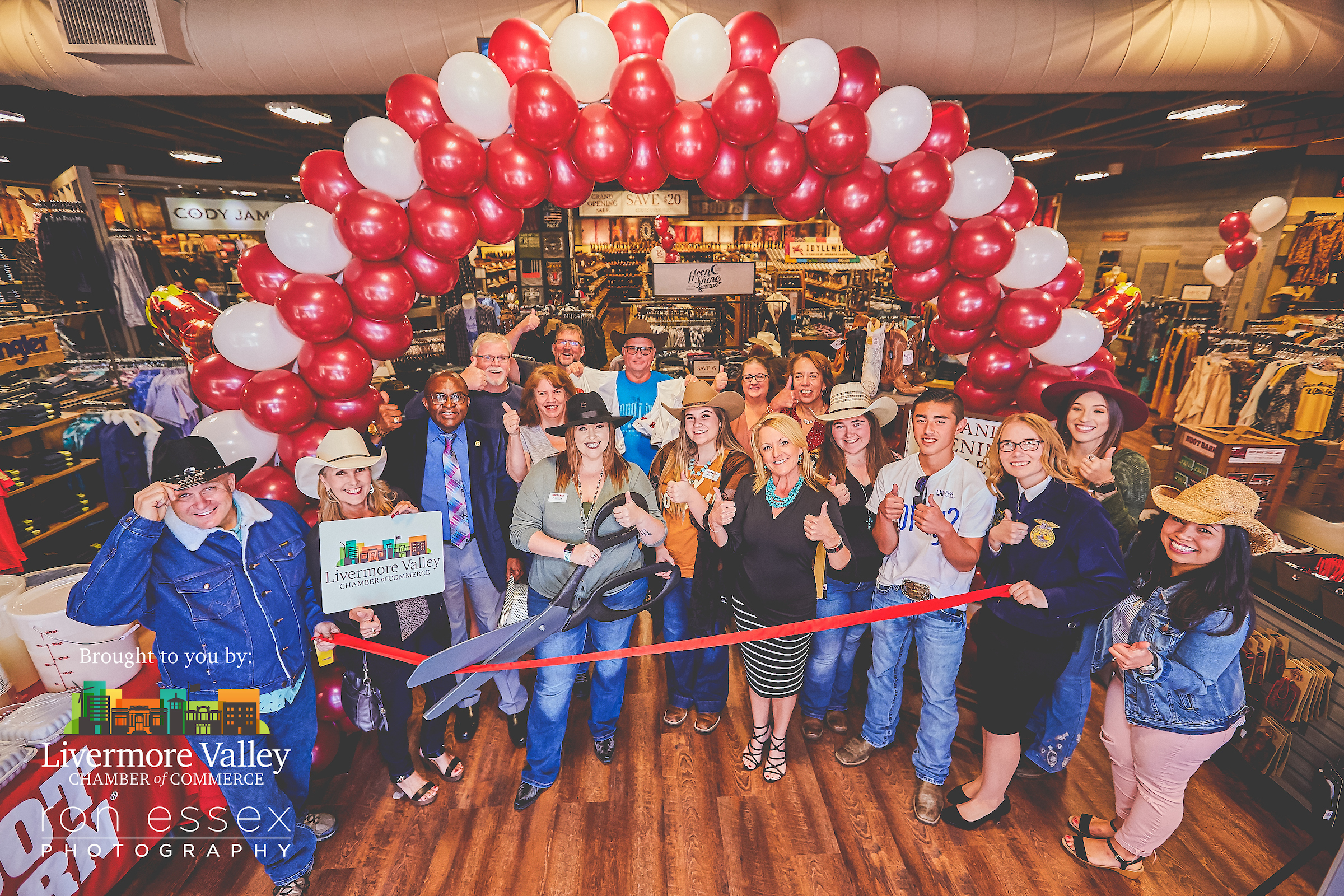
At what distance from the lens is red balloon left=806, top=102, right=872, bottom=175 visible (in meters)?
2.65

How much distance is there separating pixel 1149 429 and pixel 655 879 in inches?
361

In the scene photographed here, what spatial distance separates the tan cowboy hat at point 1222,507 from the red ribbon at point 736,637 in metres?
0.61

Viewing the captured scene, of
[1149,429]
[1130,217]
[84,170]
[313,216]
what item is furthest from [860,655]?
[1130,217]

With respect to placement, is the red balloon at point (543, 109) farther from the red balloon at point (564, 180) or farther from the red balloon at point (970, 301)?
the red balloon at point (970, 301)

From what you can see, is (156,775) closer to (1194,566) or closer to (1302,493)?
(1194,566)

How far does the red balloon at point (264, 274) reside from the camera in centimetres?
273

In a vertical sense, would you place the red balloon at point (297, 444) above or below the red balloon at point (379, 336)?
below

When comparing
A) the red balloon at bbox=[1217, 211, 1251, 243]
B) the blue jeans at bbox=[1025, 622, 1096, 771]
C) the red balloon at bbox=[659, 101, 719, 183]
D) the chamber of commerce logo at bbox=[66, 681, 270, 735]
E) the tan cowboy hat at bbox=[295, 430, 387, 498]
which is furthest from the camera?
the red balloon at bbox=[1217, 211, 1251, 243]

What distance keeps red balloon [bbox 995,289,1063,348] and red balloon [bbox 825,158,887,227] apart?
0.84 m

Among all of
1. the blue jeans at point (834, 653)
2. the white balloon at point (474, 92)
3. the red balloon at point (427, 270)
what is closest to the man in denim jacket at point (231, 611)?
the red balloon at point (427, 270)

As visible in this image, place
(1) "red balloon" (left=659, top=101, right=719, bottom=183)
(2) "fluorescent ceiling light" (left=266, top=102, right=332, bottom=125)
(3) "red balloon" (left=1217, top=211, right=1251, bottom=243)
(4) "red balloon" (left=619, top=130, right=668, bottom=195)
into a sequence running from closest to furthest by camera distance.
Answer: (1) "red balloon" (left=659, top=101, right=719, bottom=183), (4) "red balloon" (left=619, top=130, right=668, bottom=195), (2) "fluorescent ceiling light" (left=266, top=102, right=332, bottom=125), (3) "red balloon" (left=1217, top=211, right=1251, bottom=243)

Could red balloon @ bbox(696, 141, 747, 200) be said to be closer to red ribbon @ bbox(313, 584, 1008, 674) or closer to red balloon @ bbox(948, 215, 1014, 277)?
red balloon @ bbox(948, 215, 1014, 277)

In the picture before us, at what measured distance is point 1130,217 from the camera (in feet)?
40.4

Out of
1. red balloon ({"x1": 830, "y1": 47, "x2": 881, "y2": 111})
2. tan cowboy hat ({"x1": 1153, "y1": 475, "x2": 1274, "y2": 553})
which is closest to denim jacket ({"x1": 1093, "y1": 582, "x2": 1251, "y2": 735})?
tan cowboy hat ({"x1": 1153, "y1": 475, "x2": 1274, "y2": 553})
